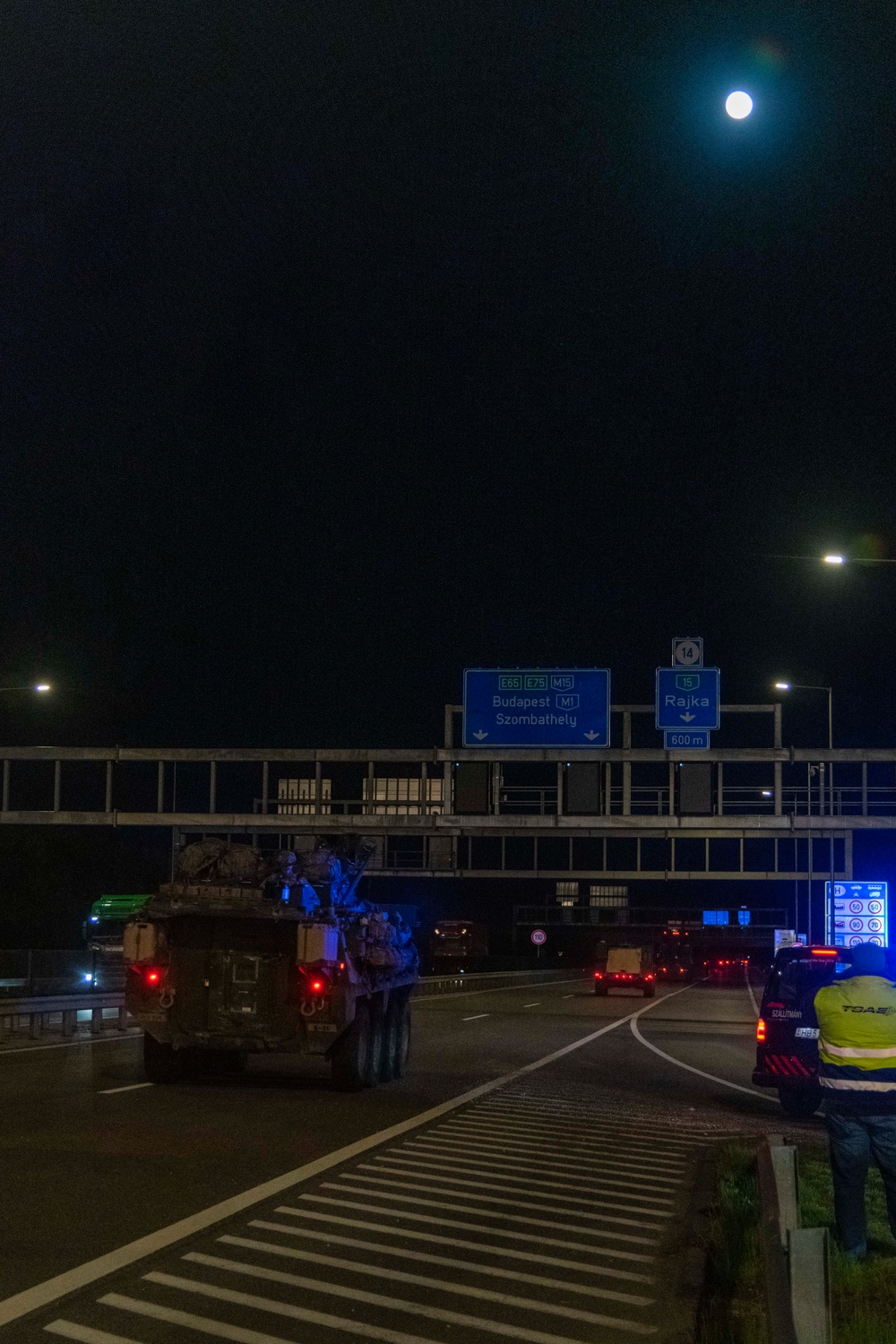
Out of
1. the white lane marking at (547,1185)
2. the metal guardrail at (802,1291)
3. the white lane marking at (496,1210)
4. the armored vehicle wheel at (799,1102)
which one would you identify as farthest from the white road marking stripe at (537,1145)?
the metal guardrail at (802,1291)

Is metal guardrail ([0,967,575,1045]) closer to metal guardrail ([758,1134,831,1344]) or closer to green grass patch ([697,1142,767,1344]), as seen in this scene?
green grass patch ([697,1142,767,1344])

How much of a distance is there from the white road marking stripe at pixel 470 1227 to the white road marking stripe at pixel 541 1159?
2432 mm

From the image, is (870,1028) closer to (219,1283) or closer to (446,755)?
(219,1283)

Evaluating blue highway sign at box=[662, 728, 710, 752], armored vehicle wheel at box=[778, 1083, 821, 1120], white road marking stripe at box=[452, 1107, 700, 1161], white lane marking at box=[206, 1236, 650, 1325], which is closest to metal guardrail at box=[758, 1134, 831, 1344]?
white lane marking at box=[206, 1236, 650, 1325]

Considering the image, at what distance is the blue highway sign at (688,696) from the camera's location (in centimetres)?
3734

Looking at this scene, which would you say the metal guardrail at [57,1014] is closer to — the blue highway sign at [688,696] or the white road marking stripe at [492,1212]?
the blue highway sign at [688,696]

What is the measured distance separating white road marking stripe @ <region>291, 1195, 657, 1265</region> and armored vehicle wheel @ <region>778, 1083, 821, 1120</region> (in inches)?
316

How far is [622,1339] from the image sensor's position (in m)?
7.55

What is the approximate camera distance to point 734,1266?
920 cm

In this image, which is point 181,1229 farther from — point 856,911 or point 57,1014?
point 856,911

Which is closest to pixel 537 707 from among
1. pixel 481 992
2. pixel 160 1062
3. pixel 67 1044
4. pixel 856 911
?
pixel 67 1044

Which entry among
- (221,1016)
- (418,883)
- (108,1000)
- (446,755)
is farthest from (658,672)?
(418,883)

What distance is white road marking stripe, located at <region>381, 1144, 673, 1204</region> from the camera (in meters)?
12.0

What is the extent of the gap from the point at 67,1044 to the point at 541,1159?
44.3ft
